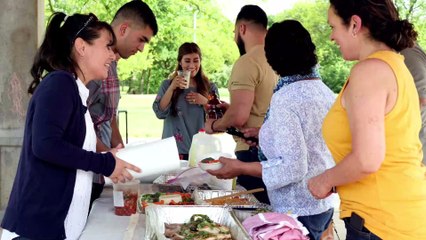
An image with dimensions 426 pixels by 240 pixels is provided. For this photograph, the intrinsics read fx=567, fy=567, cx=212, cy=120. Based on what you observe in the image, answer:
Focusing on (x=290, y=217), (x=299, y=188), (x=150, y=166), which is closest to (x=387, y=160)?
(x=290, y=217)

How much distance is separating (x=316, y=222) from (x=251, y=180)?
75 centimetres

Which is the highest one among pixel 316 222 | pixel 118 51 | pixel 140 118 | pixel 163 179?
pixel 118 51

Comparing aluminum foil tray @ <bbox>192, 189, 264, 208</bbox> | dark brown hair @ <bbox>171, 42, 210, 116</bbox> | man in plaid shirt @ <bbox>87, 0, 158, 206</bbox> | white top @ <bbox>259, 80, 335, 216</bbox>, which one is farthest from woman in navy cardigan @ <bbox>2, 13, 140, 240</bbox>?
dark brown hair @ <bbox>171, 42, 210, 116</bbox>

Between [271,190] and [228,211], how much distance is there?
0.24 m

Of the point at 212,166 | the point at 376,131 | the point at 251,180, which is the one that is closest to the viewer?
the point at 376,131

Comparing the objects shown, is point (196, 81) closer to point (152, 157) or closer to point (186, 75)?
point (186, 75)

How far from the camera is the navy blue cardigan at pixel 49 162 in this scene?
189 cm

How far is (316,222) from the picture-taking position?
2.36 metres

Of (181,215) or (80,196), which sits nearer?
(80,196)

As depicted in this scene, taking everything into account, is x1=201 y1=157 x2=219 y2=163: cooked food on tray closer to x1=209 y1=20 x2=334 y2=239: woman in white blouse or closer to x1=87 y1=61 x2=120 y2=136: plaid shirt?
x1=209 y1=20 x2=334 y2=239: woman in white blouse

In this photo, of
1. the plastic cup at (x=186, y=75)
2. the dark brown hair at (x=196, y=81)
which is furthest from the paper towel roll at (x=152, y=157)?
the dark brown hair at (x=196, y=81)

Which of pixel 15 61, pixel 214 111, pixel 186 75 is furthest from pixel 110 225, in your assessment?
pixel 15 61

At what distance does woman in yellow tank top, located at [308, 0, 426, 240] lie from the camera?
167cm

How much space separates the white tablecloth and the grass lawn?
11.5 meters
